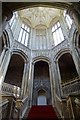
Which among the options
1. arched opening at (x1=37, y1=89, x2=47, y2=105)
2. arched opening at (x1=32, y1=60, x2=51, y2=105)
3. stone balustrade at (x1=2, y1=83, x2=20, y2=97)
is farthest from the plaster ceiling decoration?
stone balustrade at (x1=2, y1=83, x2=20, y2=97)

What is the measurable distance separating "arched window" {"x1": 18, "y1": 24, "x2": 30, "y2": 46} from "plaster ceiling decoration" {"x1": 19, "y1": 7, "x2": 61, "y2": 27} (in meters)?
1.31

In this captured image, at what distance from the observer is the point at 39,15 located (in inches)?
733

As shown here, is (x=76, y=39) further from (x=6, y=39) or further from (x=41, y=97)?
(x=41, y=97)

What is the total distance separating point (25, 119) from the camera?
786 centimetres

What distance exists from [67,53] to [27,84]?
4909 mm

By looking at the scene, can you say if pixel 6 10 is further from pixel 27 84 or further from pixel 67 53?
pixel 67 53

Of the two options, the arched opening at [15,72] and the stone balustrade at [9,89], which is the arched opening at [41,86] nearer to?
the arched opening at [15,72]

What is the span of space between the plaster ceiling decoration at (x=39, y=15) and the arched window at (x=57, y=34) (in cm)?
137

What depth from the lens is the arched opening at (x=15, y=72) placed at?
49.8 feet

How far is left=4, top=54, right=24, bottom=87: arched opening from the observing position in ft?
49.8

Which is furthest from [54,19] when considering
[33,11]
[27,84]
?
[27,84]

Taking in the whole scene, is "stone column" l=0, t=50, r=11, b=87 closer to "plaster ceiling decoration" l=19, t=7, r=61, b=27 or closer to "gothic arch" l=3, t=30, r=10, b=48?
"gothic arch" l=3, t=30, r=10, b=48

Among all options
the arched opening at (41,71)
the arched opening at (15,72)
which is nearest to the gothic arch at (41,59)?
the arched opening at (41,71)

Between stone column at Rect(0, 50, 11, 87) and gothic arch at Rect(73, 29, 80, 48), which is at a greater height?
gothic arch at Rect(73, 29, 80, 48)
